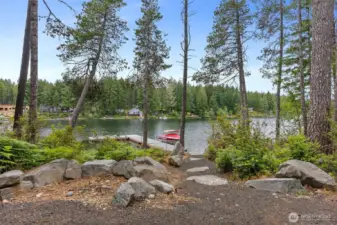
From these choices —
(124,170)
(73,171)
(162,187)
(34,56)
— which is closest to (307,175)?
(162,187)

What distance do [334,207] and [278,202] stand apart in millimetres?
546

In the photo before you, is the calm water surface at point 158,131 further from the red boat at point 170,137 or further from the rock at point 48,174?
the rock at point 48,174

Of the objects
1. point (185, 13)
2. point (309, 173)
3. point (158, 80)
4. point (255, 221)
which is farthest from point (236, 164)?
point (158, 80)

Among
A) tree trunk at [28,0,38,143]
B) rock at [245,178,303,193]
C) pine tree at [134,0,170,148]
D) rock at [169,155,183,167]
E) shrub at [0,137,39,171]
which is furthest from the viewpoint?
pine tree at [134,0,170,148]

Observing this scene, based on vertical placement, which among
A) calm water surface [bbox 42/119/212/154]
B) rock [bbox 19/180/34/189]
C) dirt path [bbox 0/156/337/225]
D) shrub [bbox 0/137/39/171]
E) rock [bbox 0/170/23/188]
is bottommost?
calm water surface [bbox 42/119/212/154]

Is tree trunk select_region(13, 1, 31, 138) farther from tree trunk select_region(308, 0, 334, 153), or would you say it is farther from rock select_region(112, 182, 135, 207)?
tree trunk select_region(308, 0, 334, 153)

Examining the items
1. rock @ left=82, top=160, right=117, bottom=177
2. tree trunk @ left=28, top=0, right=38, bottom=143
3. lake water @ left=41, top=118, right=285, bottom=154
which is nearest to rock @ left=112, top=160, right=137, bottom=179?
rock @ left=82, top=160, right=117, bottom=177

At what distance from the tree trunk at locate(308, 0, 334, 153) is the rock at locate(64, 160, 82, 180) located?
412 cm

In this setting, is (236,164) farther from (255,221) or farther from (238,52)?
(238,52)

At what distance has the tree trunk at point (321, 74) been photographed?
393cm

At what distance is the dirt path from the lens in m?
1.90

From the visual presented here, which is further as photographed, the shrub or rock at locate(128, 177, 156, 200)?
the shrub

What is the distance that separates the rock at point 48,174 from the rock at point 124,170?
74 centimetres

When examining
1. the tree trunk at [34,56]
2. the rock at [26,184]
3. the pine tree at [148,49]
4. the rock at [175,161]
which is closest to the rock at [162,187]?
the rock at [26,184]
